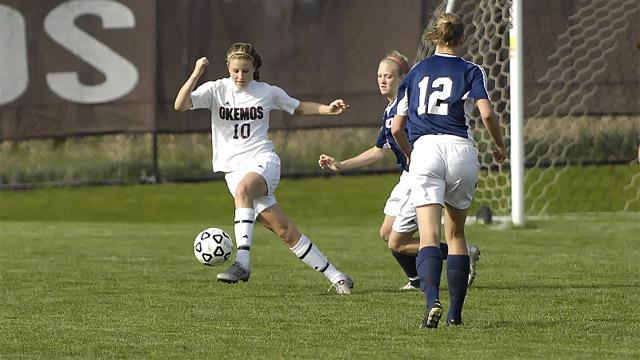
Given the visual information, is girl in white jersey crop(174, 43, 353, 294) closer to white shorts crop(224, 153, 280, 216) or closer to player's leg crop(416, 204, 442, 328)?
white shorts crop(224, 153, 280, 216)

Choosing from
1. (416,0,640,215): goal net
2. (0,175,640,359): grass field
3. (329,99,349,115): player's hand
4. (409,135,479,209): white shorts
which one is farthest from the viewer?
(416,0,640,215): goal net

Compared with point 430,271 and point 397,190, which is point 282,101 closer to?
point 397,190

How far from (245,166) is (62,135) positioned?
707 centimetres

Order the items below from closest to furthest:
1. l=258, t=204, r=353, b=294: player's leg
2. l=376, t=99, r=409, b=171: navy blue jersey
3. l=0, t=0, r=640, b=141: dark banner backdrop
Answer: l=376, t=99, r=409, b=171: navy blue jersey < l=258, t=204, r=353, b=294: player's leg < l=0, t=0, r=640, b=141: dark banner backdrop

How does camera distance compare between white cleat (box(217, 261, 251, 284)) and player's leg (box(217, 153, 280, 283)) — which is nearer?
white cleat (box(217, 261, 251, 284))

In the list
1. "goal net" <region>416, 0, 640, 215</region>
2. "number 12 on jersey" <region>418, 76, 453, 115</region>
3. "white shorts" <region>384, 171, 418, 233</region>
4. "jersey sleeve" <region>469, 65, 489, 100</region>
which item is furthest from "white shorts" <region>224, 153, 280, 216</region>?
"goal net" <region>416, 0, 640, 215</region>

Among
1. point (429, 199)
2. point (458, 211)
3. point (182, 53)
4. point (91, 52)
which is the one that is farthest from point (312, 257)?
point (91, 52)

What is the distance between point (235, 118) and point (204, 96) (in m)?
0.24

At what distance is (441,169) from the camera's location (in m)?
7.15

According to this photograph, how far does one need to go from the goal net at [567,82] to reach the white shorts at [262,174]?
606 centimetres

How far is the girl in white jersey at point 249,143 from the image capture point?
29.5 feet

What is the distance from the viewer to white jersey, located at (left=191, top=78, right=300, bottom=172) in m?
9.20

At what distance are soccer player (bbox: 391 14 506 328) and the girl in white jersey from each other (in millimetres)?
1735

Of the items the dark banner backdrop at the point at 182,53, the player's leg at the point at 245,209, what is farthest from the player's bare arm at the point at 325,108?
the dark banner backdrop at the point at 182,53
